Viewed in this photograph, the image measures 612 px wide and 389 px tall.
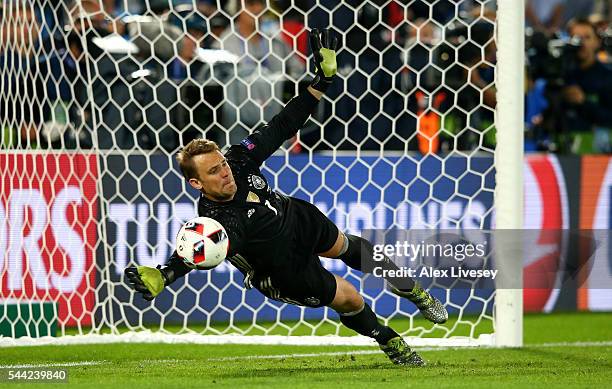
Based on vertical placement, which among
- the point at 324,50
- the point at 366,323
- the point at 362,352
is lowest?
the point at 362,352

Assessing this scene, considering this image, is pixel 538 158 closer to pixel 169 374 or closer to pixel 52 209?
pixel 52 209

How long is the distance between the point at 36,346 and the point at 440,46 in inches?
152

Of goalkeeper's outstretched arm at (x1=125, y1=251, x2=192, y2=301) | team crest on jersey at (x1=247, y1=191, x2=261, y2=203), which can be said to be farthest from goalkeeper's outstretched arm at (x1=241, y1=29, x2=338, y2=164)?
goalkeeper's outstretched arm at (x1=125, y1=251, x2=192, y2=301)

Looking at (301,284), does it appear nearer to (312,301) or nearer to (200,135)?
(312,301)

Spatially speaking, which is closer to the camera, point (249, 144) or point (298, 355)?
point (249, 144)

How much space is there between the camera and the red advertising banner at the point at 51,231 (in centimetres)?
844

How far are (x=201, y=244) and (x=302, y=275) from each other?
78 centimetres

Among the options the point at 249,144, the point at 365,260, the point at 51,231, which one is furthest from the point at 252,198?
the point at 51,231

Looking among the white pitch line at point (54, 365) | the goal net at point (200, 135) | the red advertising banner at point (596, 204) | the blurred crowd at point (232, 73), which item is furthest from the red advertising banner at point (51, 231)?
the red advertising banner at point (596, 204)

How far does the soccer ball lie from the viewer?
5.68 m

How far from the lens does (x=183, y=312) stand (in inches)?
345

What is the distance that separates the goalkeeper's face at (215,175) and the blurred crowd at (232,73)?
100 inches

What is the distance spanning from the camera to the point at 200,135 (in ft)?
29.3

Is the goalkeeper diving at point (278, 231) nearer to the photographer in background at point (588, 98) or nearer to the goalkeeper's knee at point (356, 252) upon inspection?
the goalkeeper's knee at point (356, 252)
